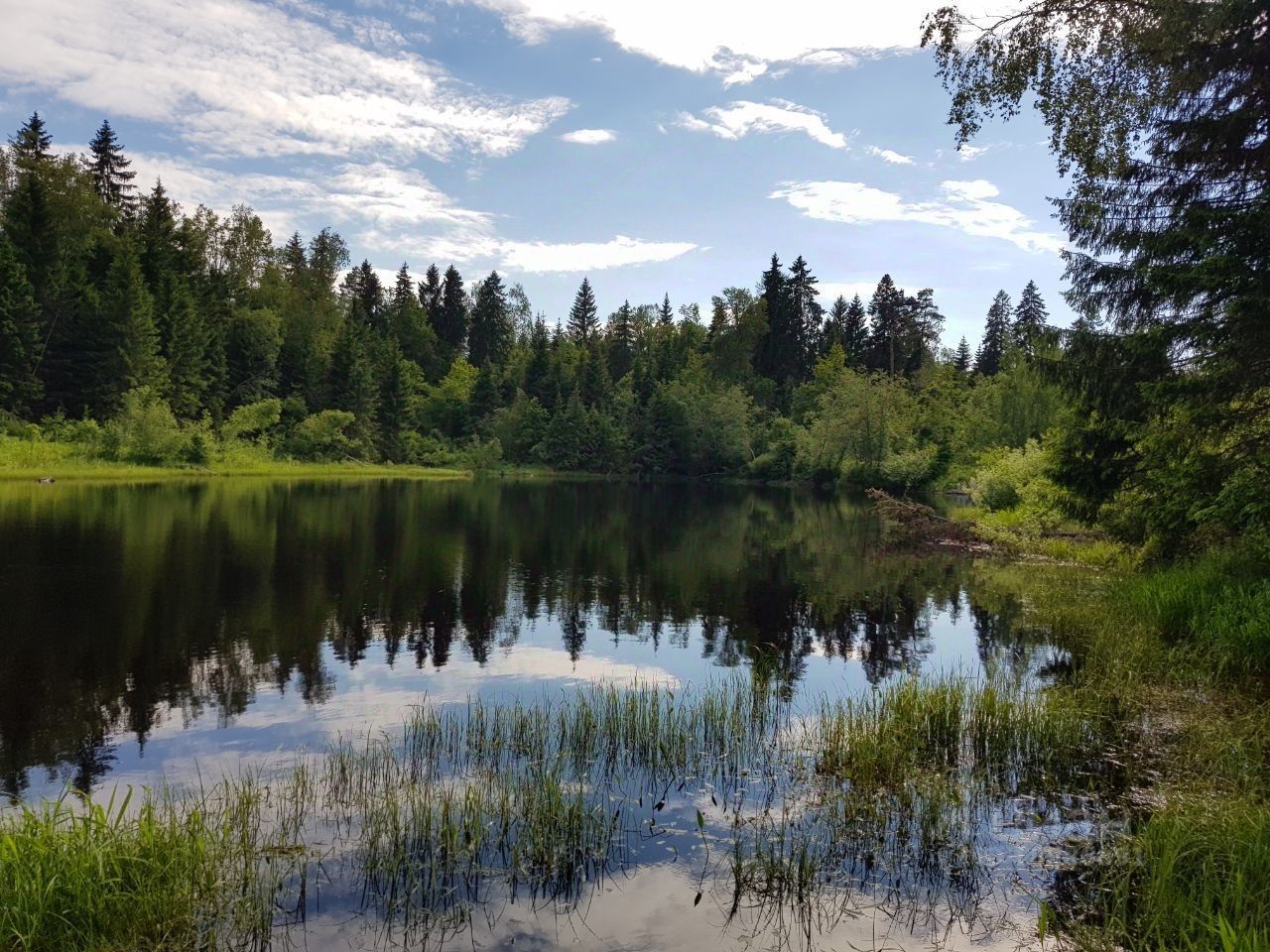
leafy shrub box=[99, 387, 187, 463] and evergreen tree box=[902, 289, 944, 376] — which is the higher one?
evergreen tree box=[902, 289, 944, 376]

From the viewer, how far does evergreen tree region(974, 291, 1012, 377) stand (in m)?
110

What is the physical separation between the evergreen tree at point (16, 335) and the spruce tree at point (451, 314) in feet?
211

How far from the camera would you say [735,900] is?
6.93m

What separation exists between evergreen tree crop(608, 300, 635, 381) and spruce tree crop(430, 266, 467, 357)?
23.2 m

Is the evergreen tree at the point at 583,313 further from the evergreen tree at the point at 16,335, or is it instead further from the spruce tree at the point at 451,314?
the evergreen tree at the point at 16,335

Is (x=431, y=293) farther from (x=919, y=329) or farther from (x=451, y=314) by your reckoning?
(x=919, y=329)

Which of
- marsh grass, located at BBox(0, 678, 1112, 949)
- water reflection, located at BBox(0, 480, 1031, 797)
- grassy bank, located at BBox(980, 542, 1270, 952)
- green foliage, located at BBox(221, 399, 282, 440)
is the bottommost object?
water reflection, located at BBox(0, 480, 1031, 797)

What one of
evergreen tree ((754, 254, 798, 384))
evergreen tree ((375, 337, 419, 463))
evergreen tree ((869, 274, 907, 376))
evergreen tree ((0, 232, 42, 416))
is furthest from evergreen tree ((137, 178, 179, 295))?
evergreen tree ((869, 274, 907, 376))

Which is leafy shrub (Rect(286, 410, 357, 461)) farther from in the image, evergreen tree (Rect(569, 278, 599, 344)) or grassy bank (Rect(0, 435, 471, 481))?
evergreen tree (Rect(569, 278, 599, 344))

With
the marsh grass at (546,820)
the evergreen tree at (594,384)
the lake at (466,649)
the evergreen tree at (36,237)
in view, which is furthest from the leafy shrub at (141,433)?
the marsh grass at (546,820)

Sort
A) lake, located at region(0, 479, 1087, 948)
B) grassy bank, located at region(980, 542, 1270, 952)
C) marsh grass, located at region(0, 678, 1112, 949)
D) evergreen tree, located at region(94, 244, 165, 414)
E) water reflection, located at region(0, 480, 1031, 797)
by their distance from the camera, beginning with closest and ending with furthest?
grassy bank, located at region(980, 542, 1270, 952) → marsh grass, located at region(0, 678, 1112, 949) → lake, located at region(0, 479, 1087, 948) → water reflection, located at region(0, 480, 1031, 797) → evergreen tree, located at region(94, 244, 165, 414)

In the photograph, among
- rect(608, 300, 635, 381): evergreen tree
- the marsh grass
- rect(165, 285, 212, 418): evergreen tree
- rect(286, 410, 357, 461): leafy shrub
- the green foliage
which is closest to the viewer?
the marsh grass

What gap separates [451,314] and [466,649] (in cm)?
11282

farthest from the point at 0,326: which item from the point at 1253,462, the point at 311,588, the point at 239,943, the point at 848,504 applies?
the point at 1253,462
